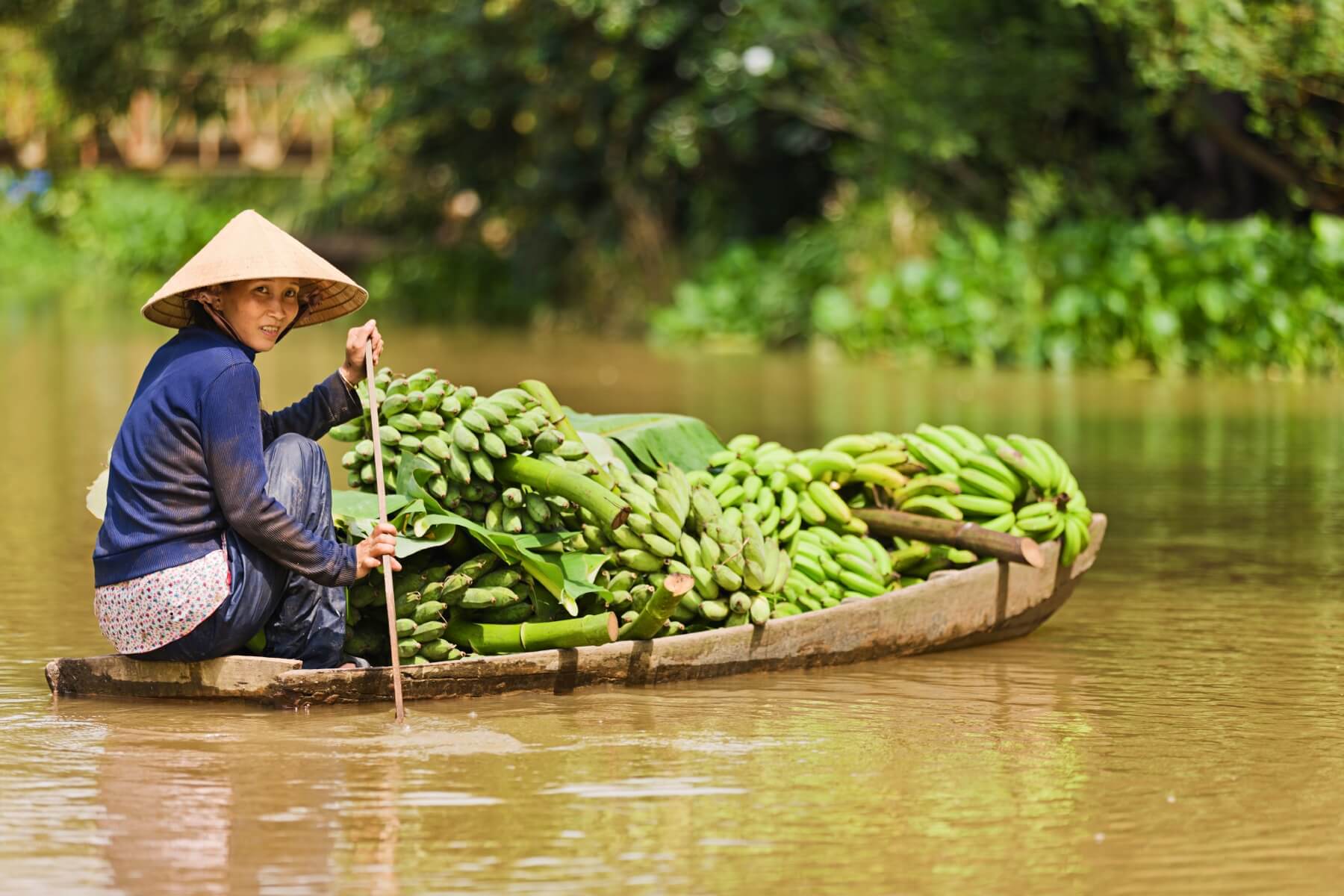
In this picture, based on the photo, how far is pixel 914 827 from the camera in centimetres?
483

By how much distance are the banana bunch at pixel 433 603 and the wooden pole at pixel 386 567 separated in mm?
56

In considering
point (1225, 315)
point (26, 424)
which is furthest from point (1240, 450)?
point (26, 424)

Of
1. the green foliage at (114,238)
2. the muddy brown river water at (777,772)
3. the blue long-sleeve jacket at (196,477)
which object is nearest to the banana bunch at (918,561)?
the muddy brown river water at (777,772)

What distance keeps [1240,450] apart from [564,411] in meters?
7.30

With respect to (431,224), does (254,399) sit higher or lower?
lower

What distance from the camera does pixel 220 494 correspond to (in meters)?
5.70

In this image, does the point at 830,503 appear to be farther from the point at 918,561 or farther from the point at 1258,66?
the point at 1258,66

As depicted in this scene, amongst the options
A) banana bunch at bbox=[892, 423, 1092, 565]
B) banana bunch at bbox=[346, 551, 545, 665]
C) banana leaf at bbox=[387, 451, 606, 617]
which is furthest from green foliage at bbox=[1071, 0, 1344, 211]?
banana bunch at bbox=[346, 551, 545, 665]

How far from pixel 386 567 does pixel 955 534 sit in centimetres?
206

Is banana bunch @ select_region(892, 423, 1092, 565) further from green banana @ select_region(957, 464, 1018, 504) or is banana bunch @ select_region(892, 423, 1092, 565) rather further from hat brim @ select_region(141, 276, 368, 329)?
hat brim @ select_region(141, 276, 368, 329)

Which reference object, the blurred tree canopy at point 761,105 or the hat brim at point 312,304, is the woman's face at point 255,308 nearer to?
the hat brim at point 312,304

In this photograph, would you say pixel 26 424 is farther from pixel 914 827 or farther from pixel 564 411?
pixel 914 827

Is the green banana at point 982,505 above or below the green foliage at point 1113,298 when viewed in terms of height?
below

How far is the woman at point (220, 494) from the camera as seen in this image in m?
5.70
